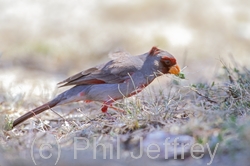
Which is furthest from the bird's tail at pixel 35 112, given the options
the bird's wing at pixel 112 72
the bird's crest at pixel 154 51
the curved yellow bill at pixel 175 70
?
the curved yellow bill at pixel 175 70

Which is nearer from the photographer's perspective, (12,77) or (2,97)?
(2,97)

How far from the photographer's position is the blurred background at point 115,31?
393 inches

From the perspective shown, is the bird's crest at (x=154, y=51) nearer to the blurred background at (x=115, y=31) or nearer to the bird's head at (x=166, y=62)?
the bird's head at (x=166, y=62)

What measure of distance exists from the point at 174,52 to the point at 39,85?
3754 millimetres

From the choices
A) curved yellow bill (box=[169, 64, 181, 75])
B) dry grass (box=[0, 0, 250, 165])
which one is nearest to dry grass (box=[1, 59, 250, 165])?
dry grass (box=[0, 0, 250, 165])

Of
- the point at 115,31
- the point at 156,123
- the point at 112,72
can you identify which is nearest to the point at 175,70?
the point at 112,72

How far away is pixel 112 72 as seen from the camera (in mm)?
5516

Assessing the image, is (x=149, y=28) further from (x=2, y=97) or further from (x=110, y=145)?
(x=110, y=145)

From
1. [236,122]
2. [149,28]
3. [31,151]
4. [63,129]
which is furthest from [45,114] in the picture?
[149,28]

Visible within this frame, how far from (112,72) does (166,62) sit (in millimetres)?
569

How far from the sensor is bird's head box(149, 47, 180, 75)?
5539 mm

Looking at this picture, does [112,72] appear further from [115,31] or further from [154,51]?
[115,31]

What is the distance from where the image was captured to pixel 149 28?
1150 cm

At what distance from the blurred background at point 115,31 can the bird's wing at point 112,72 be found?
367 cm
